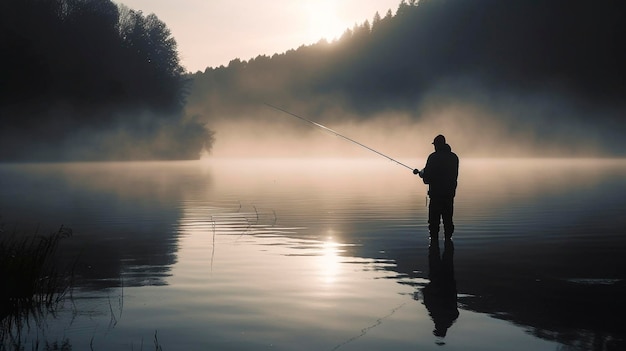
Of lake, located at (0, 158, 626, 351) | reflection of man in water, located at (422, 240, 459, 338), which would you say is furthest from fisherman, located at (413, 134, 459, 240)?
reflection of man in water, located at (422, 240, 459, 338)

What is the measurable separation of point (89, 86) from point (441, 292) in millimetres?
105939

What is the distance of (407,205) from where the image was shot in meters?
35.0

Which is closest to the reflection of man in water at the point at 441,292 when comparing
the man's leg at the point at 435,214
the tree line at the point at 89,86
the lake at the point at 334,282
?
the lake at the point at 334,282

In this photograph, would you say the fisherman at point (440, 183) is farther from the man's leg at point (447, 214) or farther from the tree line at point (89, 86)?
the tree line at point (89, 86)

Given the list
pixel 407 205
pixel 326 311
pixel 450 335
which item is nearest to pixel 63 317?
pixel 326 311

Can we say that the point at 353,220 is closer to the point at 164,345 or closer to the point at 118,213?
the point at 118,213

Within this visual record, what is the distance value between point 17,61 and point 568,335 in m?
95.9

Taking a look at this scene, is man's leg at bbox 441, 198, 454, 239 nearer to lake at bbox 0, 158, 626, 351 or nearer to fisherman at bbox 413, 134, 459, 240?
fisherman at bbox 413, 134, 459, 240

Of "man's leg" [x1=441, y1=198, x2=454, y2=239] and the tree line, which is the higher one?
the tree line

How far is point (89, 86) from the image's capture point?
114 metres

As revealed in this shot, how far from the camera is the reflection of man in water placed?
11.1m

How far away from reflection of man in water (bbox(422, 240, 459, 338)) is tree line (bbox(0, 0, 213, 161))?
287 feet

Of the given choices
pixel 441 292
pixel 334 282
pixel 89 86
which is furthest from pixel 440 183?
pixel 89 86

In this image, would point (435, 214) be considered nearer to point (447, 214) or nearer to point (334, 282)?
point (447, 214)
